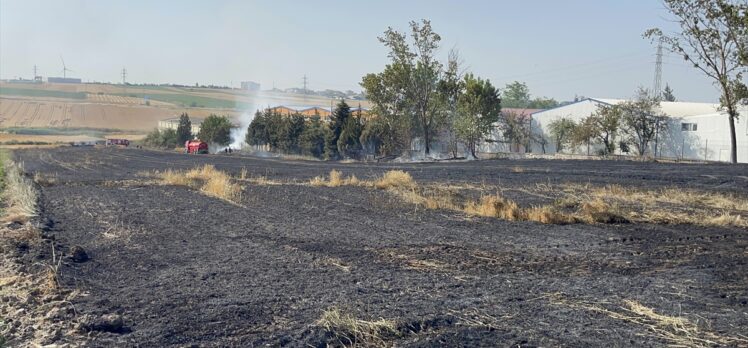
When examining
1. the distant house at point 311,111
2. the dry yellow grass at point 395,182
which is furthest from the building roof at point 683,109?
the dry yellow grass at point 395,182

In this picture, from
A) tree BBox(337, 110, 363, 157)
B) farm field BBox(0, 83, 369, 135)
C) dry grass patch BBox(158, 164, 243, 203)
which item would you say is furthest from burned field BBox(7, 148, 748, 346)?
farm field BBox(0, 83, 369, 135)

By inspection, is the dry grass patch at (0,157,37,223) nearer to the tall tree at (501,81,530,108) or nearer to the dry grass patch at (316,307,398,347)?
the dry grass patch at (316,307,398,347)

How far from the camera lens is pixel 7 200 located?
21.8 meters

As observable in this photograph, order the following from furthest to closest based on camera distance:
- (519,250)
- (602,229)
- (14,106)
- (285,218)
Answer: (14,106) < (285,218) < (602,229) < (519,250)

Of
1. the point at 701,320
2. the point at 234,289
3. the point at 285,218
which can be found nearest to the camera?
the point at 701,320

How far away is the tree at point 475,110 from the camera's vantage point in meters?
58.0

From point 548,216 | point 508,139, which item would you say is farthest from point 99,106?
point 548,216

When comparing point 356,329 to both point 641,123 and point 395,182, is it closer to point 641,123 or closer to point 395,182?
point 395,182

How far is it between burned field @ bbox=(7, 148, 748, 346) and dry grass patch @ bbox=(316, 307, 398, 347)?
0.9 inches

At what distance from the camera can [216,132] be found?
9200cm

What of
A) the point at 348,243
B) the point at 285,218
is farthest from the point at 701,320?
the point at 285,218

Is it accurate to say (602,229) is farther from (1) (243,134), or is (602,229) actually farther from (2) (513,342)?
(1) (243,134)

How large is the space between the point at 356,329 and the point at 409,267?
4.16 m

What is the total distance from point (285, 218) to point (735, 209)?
11.1m
